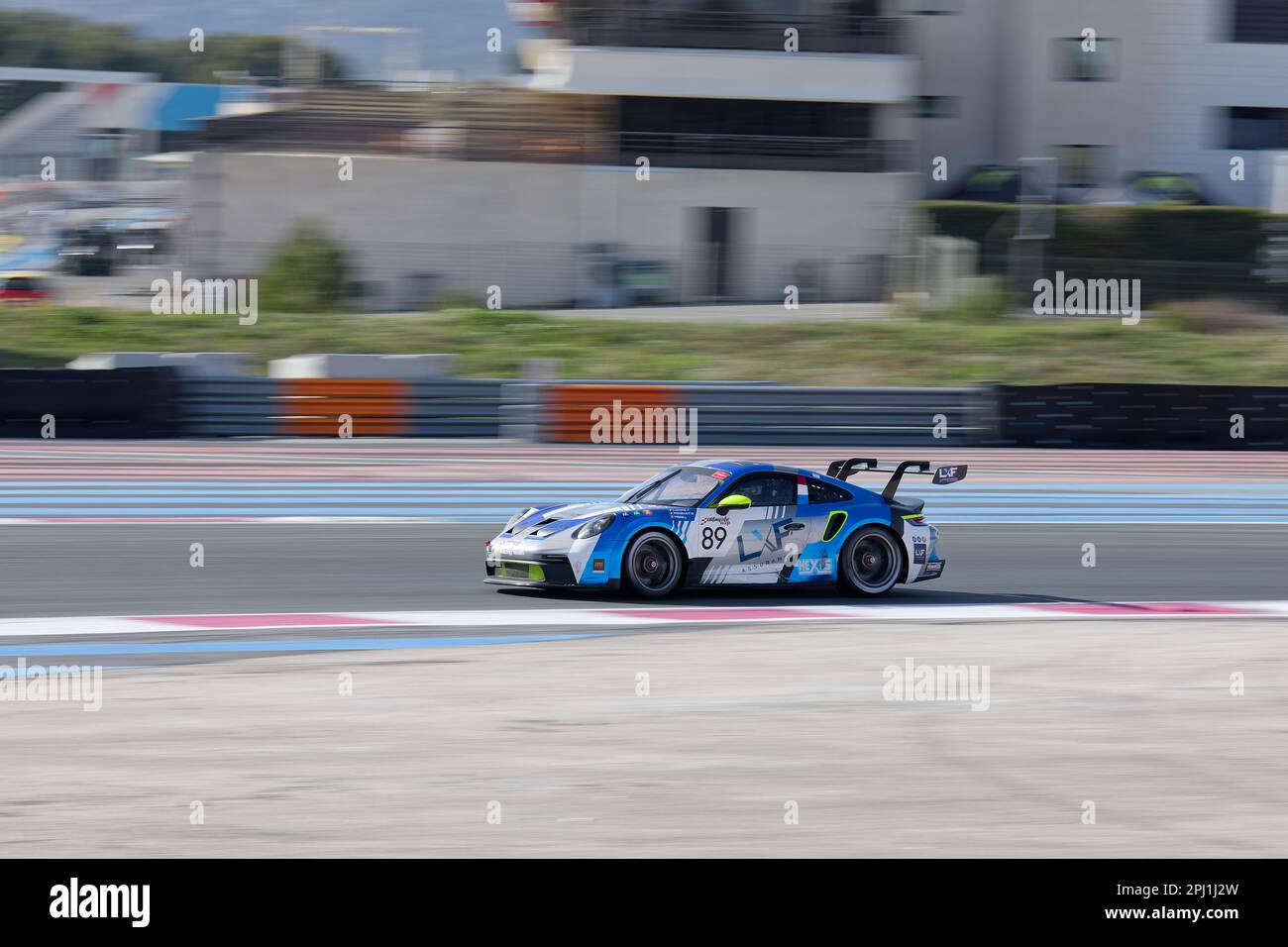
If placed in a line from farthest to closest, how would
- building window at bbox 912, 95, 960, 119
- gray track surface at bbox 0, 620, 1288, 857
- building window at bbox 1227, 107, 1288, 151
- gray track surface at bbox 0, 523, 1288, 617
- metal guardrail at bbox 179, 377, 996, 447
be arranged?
1. building window at bbox 1227, 107, 1288, 151
2. building window at bbox 912, 95, 960, 119
3. metal guardrail at bbox 179, 377, 996, 447
4. gray track surface at bbox 0, 523, 1288, 617
5. gray track surface at bbox 0, 620, 1288, 857

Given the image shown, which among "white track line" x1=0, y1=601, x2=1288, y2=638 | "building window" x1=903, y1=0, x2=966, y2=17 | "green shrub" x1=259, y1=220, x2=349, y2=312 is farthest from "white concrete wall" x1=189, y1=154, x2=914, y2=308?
"white track line" x1=0, y1=601, x2=1288, y2=638

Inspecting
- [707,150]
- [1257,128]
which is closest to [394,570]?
[707,150]

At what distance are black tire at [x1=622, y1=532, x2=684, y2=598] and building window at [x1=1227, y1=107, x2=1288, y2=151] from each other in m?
38.1

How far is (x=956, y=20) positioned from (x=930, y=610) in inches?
1435

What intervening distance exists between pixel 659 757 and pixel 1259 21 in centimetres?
4364

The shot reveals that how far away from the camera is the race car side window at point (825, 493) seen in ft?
39.3

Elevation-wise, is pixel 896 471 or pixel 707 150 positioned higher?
pixel 707 150

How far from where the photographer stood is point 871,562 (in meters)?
12.2

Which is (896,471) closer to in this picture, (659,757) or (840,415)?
(659,757)

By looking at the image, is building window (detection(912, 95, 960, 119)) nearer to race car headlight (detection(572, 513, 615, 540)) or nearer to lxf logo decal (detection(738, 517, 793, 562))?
lxf logo decal (detection(738, 517, 793, 562))

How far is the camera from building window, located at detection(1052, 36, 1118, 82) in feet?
146

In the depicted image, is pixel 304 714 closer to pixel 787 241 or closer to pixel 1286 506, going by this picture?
pixel 1286 506

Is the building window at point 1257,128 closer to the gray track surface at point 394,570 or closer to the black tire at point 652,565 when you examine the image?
the gray track surface at point 394,570
